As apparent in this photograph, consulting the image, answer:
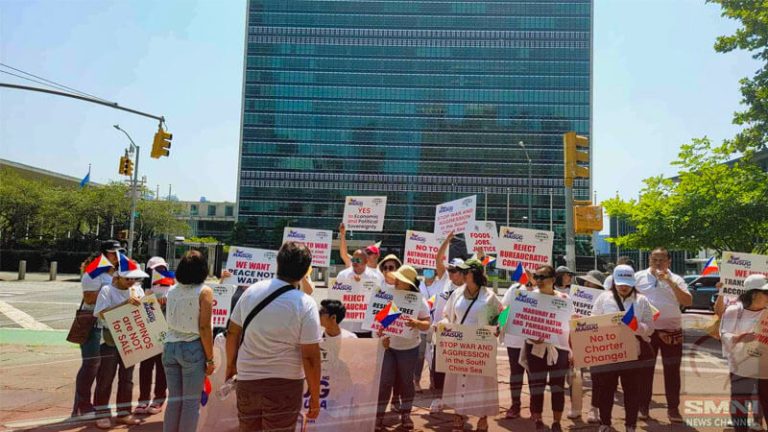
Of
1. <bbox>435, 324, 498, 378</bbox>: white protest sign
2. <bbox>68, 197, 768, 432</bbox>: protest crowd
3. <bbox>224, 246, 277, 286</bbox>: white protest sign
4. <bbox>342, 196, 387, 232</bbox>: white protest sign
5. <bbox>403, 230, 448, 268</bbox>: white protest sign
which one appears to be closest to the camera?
<bbox>68, 197, 768, 432</bbox>: protest crowd

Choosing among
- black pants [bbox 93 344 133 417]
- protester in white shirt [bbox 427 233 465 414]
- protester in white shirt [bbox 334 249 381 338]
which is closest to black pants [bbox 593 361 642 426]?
protester in white shirt [bbox 427 233 465 414]

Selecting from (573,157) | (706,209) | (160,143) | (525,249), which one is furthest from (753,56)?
(160,143)

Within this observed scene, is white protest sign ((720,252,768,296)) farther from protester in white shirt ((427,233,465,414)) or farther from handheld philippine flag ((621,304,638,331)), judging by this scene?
protester in white shirt ((427,233,465,414))

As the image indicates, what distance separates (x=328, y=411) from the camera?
15.8ft

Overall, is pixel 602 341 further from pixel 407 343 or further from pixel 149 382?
pixel 149 382

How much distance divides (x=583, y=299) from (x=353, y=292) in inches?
112

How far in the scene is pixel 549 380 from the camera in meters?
5.57

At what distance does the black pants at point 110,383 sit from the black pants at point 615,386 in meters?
4.98

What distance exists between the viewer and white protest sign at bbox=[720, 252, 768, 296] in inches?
268

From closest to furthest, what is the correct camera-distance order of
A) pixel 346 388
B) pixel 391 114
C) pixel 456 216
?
pixel 346 388 → pixel 456 216 → pixel 391 114

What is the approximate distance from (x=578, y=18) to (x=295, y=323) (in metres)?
112

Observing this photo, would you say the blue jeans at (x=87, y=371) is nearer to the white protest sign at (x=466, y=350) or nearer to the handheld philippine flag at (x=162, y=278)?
the handheld philippine flag at (x=162, y=278)

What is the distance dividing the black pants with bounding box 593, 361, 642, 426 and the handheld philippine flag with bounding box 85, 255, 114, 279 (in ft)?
17.5

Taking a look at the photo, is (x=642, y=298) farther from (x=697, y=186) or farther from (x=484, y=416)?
(x=697, y=186)
